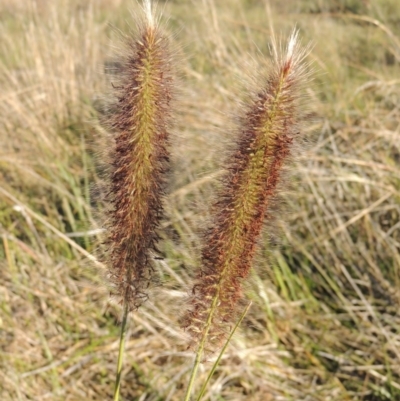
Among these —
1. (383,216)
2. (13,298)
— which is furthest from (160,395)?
(383,216)

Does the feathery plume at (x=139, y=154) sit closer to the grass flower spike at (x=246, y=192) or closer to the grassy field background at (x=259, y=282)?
the grass flower spike at (x=246, y=192)

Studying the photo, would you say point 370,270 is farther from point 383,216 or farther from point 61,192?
point 61,192

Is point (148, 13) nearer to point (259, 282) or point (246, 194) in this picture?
point (246, 194)

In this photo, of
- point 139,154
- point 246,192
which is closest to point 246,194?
point 246,192

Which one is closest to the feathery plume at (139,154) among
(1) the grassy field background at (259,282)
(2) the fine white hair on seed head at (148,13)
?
(2) the fine white hair on seed head at (148,13)

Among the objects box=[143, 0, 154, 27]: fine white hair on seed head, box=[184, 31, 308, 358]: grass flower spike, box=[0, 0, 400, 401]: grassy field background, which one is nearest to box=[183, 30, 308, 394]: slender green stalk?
box=[184, 31, 308, 358]: grass flower spike
